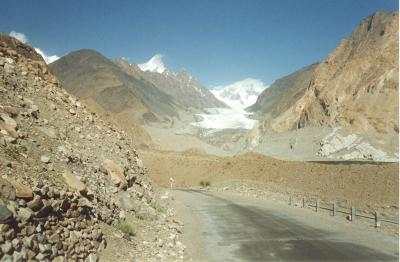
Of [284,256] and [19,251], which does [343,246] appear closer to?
[284,256]

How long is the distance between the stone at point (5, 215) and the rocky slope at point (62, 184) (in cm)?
1

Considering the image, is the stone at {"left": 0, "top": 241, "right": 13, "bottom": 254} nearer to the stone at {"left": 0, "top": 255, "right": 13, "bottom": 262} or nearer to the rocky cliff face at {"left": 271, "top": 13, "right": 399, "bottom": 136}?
the stone at {"left": 0, "top": 255, "right": 13, "bottom": 262}

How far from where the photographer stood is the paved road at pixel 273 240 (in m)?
13.6

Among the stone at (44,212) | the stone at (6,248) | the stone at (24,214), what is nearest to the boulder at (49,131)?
the stone at (44,212)

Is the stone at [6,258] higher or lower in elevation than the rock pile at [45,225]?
lower

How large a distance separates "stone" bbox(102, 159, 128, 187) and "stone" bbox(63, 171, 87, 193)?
3518 millimetres

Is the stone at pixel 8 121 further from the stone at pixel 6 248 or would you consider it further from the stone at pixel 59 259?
the stone at pixel 6 248

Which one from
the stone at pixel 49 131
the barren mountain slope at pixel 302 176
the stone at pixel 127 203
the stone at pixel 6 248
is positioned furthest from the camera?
the barren mountain slope at pixel 302 176

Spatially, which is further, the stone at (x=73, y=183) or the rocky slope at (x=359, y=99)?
the rocky slope at (x=359, y=99)

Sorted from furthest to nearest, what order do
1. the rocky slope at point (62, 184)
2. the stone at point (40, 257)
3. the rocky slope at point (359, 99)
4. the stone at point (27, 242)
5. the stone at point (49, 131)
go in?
the rocky slope at point (359, 99), the stone at point (49, 131), the rocky slope at point (62, 184), the stone at point (40, 257), the stone at point (27, 242)

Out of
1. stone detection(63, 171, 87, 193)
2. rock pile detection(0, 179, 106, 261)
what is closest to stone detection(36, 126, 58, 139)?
stone detection(63, 171, 87, 193)

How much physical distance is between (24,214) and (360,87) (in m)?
96.8

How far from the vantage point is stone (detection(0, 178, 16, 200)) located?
28.1ft

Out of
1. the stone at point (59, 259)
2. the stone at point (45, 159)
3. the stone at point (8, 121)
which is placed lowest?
the stone at point (59, 259)
